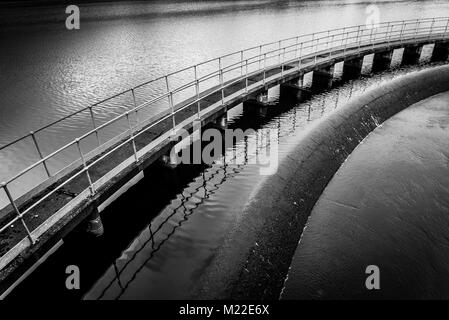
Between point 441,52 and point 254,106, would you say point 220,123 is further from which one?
point 441,52

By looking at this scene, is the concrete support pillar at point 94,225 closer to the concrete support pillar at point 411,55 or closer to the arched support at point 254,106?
the arched support at point 254,106

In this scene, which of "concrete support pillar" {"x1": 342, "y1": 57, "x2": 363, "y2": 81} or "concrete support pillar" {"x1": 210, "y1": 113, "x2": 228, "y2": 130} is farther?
"concrete support pillar" {"x1": 342, "y1": 57, "x2": 363, "y2": 81}

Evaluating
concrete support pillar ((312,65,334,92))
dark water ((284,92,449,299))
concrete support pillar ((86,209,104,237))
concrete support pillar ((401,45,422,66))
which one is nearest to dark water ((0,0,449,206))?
concrete support pillar ((86,209,104,237))

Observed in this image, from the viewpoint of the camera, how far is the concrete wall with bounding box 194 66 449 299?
6512 millimetres

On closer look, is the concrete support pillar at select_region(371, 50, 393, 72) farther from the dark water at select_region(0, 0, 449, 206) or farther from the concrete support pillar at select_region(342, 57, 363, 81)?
the dark water at select_region(0, 0, 449, 206)

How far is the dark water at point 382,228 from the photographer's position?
741 centimetres

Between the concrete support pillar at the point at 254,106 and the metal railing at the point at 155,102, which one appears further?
the concrete support pillar at the point at 254,106

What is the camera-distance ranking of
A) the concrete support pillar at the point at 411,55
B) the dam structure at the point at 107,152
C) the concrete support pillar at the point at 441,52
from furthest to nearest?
the concrete support pillar at the point at 441,52, the concrete support pillar at the point at 411,55, the dam structure at the point at 107,152

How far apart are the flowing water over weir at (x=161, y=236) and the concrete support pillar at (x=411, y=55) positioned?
64.9 ft

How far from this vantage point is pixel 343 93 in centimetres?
1828

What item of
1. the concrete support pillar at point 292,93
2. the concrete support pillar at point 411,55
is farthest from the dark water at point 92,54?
the concrete support pillar at point 411,55

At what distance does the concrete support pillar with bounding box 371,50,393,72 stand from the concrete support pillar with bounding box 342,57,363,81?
2665 millimetres
